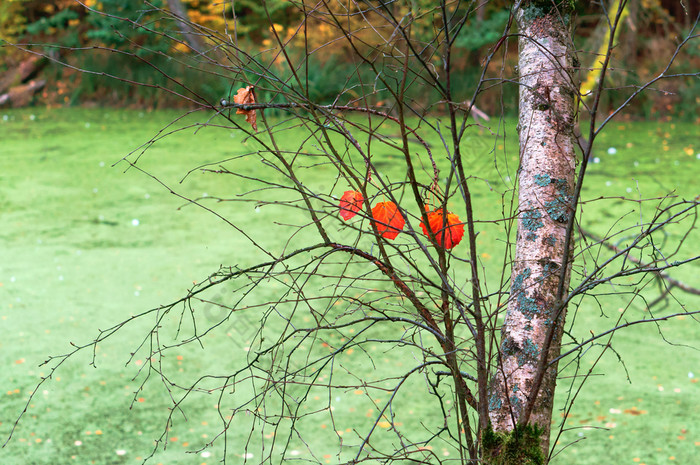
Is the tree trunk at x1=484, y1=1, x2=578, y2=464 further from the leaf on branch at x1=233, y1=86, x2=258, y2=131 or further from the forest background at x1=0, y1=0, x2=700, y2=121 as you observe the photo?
the forest background at x1=0, y1=0, x2=700, y2=121

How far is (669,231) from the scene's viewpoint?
3.86 m

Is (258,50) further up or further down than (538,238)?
further up

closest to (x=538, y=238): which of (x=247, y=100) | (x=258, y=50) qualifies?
(x=247, y=100)

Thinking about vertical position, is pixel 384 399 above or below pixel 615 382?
below

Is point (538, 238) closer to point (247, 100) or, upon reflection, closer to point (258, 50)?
Answer: point (247, 100)

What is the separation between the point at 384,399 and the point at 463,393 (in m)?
1.61

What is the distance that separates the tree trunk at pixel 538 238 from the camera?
0.94m

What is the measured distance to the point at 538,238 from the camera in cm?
95

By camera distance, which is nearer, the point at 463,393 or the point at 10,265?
the point at 463,393

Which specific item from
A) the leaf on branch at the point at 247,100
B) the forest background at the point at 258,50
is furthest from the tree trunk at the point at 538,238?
the forest background at the point at 258,50

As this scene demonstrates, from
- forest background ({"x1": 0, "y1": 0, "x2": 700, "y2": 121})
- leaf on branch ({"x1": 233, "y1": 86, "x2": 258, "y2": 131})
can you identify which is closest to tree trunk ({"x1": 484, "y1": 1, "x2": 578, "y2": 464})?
leaf on branch ({"x1": 233, "y1": 86, "x2": 258, "y2": 131})

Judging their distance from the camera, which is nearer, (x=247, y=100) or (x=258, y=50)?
(x=247, y=100)

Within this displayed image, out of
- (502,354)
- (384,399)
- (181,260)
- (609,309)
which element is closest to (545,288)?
(502,354)

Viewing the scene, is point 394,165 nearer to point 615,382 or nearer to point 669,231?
point 669,231
